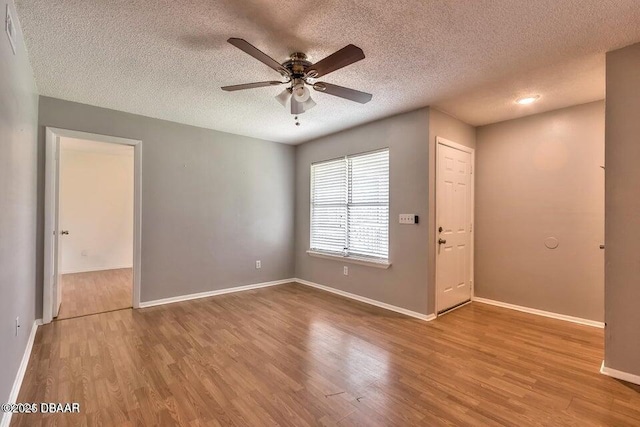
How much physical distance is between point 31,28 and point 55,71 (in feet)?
2.41

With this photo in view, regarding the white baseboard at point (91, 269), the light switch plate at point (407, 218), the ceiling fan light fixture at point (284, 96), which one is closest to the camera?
the ceiling fan light fixture at point (284, 96)

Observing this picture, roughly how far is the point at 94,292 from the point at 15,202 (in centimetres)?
307

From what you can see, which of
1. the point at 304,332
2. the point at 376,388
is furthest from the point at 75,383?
the point at 376,388

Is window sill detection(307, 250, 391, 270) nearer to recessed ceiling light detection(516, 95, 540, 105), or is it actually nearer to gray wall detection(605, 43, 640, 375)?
gray wall detection(605, 43, 640, 375)

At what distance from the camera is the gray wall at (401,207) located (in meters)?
3.46

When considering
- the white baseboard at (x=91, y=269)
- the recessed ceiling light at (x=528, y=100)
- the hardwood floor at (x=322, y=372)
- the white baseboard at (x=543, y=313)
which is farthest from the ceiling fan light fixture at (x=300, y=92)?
the white baseboard at (x=91, y=269)

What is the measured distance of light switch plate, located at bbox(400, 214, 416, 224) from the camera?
3.53 metres

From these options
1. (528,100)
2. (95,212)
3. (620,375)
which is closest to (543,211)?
(528,100)

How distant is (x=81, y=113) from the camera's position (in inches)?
135

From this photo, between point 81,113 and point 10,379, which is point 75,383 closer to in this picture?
point 10,379

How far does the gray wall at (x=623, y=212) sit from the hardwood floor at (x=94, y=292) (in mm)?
4995

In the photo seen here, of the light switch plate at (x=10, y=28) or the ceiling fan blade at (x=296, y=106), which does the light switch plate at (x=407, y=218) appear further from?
the light switch plate at (x=10, y=28)

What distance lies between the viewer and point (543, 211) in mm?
3590

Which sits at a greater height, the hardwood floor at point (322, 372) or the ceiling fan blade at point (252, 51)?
the ceiling fan blade at point (252, 51)
